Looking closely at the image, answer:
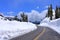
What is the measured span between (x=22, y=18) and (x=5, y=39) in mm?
118848

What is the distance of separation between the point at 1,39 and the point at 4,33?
3.01m

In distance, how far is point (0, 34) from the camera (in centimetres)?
1889

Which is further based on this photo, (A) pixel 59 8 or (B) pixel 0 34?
(A) pixel 59 8

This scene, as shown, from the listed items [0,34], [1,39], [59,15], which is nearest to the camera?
[1,39]

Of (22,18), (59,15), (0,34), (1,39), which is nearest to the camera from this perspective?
(1,39)

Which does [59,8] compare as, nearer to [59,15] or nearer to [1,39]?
[59,15]

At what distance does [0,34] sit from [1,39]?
2219mm

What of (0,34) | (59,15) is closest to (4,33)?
(0,34)

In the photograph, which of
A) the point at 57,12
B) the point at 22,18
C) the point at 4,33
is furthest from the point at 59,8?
the point at 4,33

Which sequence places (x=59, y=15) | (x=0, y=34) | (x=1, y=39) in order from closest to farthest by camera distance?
(x=1, y=39)
(x=0, y=34)
(x=59, y=15)

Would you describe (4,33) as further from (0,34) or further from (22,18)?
(22,18)

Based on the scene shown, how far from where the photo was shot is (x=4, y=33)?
19719 millimetres

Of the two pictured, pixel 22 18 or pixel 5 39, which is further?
pixel 22 18

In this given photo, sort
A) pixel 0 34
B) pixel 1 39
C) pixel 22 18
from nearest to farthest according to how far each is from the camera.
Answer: pixel 1 39 < pixel 0 34 < pixel 22 18
